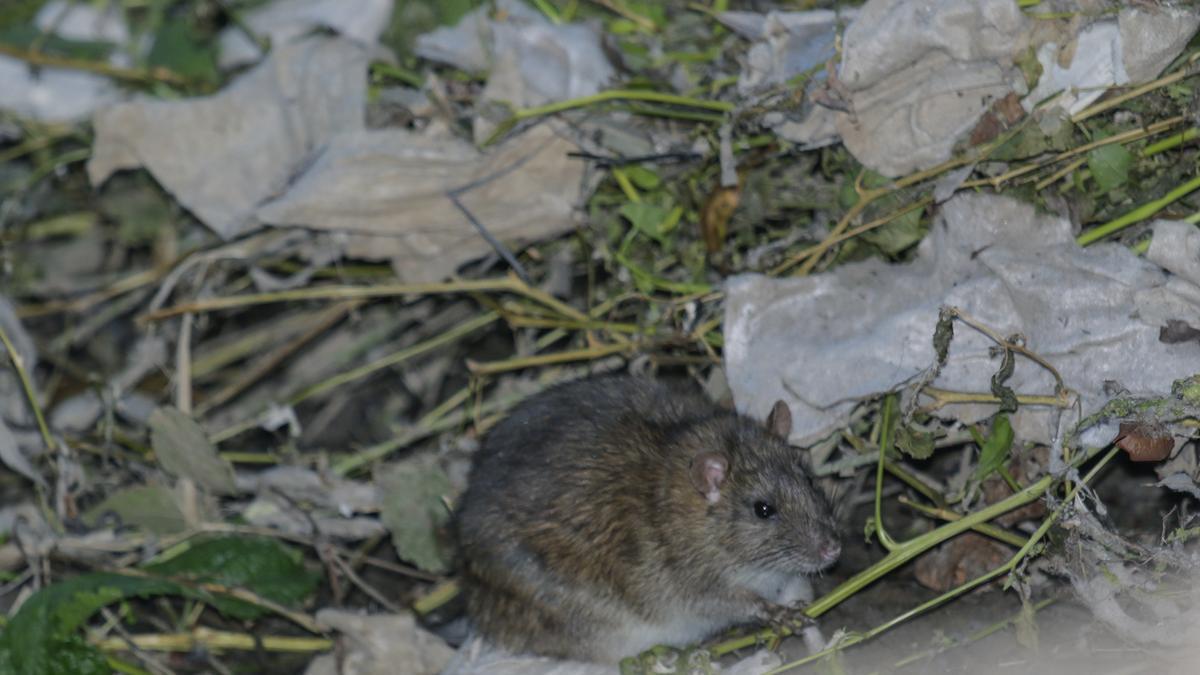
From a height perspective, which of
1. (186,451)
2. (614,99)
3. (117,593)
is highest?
(614,99)

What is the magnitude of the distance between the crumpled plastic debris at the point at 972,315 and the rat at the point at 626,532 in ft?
0.67

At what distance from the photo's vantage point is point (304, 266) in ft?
16.8

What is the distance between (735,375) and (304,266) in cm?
177

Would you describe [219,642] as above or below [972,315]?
below

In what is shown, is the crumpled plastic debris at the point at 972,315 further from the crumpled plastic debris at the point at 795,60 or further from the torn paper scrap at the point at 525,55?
the torn paper scrap at the point at 525,55

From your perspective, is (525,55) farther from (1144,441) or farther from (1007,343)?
(1144,441)

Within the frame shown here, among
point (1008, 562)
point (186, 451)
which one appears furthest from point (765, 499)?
point (186, 451)

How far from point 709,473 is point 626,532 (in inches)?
11.5

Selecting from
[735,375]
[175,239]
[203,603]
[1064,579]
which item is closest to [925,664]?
[1064,579]

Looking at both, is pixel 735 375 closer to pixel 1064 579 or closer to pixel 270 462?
pixel 1064 579

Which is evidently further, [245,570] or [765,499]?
[245,570]

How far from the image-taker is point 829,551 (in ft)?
12.2

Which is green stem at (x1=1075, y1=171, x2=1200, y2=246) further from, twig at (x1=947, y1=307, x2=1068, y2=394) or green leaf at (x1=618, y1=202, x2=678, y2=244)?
green leaf at (x1=618, y1=202, x2=678, y2=244)

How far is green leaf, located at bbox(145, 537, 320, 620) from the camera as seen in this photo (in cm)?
435
